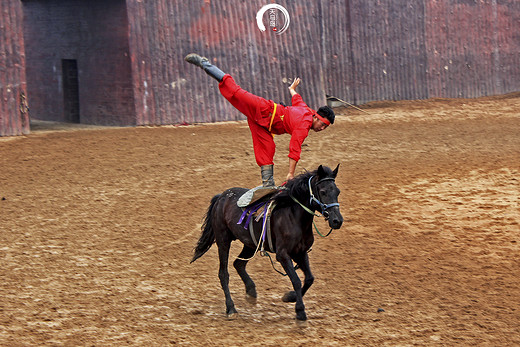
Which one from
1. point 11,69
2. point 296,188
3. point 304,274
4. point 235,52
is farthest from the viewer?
point 235,52

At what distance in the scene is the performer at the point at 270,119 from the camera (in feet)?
24.1

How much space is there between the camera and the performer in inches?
289

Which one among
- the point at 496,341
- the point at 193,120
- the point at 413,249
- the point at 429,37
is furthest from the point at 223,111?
the point at 496,341

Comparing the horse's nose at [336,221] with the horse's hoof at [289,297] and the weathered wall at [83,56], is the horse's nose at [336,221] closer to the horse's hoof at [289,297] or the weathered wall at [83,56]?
the horse's hoof at [289,297]

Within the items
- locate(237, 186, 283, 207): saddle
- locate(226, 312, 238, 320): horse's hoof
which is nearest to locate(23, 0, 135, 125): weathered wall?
locate(237, 186, 283, 207): saddle

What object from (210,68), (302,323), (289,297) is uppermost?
(210,68)

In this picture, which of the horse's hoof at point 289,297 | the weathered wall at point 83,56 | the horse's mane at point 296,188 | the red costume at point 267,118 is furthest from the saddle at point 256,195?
the weathered wall at point 83,56

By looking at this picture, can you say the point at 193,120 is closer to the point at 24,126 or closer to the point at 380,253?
the point at 24,126

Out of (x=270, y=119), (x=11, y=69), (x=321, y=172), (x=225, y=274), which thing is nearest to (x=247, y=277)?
(x=225, y=274)

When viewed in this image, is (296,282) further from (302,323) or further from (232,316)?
(232,316)

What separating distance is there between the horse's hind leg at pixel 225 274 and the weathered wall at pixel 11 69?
11.2m

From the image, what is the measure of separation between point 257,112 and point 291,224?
134cm

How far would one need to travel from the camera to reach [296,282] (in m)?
6.94

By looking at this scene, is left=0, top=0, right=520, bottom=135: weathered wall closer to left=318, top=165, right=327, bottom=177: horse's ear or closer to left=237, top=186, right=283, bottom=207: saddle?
left=237, top=186, right=283, bottom=207: saddle
